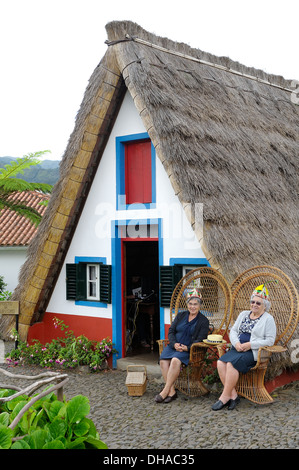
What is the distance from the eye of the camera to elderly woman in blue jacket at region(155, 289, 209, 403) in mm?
7031

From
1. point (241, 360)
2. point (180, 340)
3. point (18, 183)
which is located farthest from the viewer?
point (18, 183)

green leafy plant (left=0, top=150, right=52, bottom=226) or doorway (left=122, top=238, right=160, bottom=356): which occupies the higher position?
green leafy plant (left=0, top=150, right=52, bottom=226)

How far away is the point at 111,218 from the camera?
30.3 ft

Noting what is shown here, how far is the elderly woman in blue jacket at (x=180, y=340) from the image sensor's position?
7031mm

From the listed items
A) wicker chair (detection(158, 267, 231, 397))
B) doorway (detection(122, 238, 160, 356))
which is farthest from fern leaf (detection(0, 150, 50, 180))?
wicker chair (detection(158, 267, 231, 397))

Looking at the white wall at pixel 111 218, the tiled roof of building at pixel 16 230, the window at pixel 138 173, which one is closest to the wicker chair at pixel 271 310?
the white wall at pixel 111 218

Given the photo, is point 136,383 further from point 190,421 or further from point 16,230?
point 16,230

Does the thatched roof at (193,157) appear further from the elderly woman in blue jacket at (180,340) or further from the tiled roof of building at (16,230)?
A: the tiled roof of building at (16,230)

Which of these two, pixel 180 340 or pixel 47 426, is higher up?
pixel 47 426

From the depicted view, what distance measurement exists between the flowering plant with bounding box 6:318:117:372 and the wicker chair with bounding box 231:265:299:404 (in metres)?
2.54

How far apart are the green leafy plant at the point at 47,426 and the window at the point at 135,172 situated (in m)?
6.03

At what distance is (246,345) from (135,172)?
146 inches

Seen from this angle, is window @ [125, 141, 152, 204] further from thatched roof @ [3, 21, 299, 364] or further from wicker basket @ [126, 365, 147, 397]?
wicker basket @ [126, 365, 147, 397]

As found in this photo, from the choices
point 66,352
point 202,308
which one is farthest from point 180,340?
point 66,352
